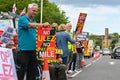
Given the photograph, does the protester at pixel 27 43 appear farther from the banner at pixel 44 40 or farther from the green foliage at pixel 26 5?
the green foliage at pixel 26 5

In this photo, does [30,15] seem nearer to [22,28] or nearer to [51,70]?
[22,28]

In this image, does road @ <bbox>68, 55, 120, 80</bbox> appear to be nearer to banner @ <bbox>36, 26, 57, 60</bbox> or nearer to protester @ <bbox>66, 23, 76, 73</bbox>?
protester @ <bbox>66, 23, 76, 73</bbox>

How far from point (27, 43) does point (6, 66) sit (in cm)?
135

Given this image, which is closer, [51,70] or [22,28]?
[22,28]

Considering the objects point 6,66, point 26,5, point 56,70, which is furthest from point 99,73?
point 26,5

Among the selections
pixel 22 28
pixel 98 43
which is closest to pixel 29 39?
pixel 22 28

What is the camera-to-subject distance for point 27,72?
9.78 meters

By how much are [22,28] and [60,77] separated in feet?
9.98

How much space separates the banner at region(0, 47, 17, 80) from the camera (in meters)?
8.10

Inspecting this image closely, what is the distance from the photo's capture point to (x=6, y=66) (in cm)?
823

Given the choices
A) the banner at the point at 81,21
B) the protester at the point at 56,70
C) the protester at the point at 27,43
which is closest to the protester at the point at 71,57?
the protester at the point at 56,70

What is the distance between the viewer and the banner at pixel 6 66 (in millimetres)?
8102

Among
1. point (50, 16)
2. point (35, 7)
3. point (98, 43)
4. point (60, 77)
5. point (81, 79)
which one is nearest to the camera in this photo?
point (35, 7)

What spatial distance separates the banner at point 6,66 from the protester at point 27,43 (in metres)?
1.10
